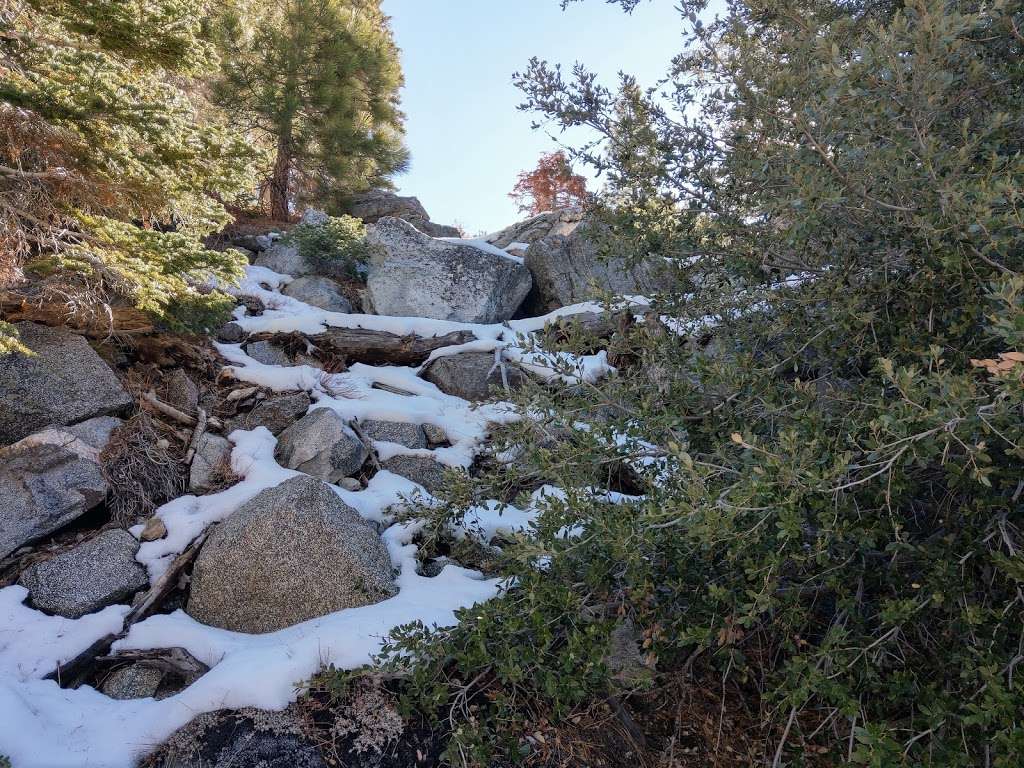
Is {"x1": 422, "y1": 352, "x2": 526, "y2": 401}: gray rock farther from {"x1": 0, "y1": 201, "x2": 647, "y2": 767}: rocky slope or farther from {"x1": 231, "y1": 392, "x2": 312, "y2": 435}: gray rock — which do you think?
{"x1": 231, "y1": 392, "x2": 312, "y2": 435}: gray rock

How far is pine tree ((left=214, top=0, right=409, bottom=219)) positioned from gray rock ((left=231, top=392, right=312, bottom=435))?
8.25 m

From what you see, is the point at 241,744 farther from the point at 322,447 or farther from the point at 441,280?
the point at 441,280

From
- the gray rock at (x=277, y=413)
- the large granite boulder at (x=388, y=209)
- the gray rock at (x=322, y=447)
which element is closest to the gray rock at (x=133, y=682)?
the gray rock at (x=322, y=447)

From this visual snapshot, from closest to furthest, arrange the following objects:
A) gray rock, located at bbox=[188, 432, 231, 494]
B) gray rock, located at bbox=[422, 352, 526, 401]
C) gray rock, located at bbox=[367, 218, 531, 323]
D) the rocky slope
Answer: the rocky slope < gray rock, located at bbox=[188, 432, 231, 494] < gray rock, located at bbox=[422, 352, 526, 401] < gray rock, located at bbox=[367, 218, 531, 323]

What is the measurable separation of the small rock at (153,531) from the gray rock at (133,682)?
94cm

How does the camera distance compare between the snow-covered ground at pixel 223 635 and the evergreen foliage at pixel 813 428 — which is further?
the snow-covered ground at pixel 223 635

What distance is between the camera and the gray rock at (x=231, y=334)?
6.40 metres

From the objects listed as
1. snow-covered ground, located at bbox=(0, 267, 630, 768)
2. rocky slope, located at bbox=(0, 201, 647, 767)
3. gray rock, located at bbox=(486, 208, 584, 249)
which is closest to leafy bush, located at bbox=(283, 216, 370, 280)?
gray rock, located at bbox=(486, 208, 584, 249)

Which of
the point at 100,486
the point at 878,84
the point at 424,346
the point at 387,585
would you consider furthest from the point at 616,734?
the point at 424,346

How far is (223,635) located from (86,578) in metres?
1.00

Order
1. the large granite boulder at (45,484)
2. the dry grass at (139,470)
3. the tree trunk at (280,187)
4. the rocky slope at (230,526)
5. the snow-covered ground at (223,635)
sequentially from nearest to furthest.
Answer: the snow-covered ground at (223,635)
the rocky slope at (230,526)
the large granite boulder at (45,484)
the dry grass at (139,470)
the tree trunk at (280,187)

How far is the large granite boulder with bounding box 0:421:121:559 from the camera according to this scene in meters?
4.00

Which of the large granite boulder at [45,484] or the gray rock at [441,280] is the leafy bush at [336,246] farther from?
the large granite boulder at [45,484]

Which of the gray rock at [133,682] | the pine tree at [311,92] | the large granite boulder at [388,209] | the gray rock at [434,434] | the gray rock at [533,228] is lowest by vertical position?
the gray rock at [133,682]
